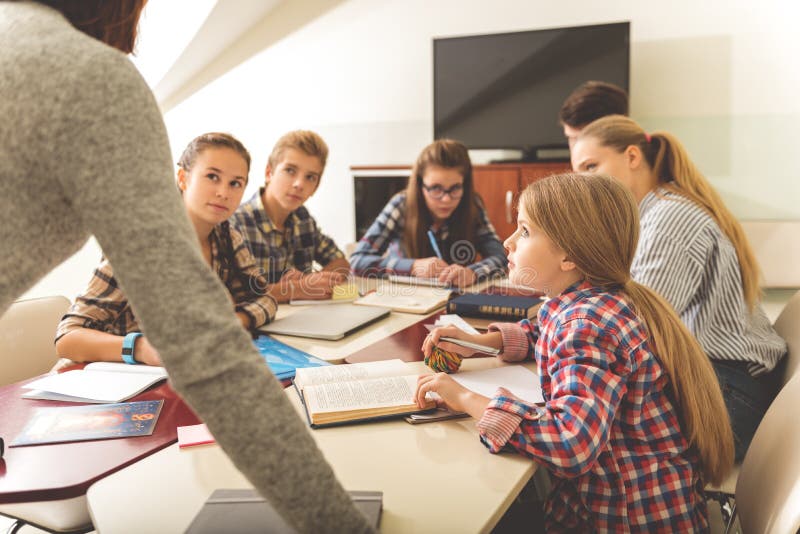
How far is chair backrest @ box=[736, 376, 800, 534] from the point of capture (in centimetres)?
92

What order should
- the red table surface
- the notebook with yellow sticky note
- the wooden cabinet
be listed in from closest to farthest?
the red table surface
the notebook with yellow sticky note
the wooden cabinet

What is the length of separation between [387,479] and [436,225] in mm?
1942

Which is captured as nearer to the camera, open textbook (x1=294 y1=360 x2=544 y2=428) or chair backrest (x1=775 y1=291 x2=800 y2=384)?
open textbook (x1=294 y1=360 x2=544 y2=428)

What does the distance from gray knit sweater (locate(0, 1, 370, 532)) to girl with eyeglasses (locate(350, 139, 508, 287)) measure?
1.96 meters

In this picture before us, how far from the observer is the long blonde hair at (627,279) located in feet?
3.58

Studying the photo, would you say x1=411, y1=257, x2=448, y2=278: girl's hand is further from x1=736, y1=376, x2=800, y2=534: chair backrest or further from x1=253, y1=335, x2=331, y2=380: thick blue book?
x1=736, y1=376, x2=800, y2=534: chair backrest

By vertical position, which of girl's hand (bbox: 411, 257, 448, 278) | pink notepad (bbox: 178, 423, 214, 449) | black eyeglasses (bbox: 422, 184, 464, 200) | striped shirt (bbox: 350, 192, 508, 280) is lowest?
pink notepad (bbox: 178, 423, 214, 449)

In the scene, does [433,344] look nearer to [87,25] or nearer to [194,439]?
[194,439]

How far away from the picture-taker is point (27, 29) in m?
0.53

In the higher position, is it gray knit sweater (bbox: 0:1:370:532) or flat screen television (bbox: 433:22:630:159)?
flat screen television (bbox: 433:22:630:159)

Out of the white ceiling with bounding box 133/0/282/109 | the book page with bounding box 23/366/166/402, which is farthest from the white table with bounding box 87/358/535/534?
the white ceiling with bounding box 133/0/282/109

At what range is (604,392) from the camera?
0.98m

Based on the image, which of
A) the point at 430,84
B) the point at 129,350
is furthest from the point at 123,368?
the point at 430,84

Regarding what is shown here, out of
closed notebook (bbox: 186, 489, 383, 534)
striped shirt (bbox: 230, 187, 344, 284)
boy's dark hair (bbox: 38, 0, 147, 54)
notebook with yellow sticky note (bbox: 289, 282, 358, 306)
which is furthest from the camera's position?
striped shirt (bbox: 230, 187, 344, 284)
